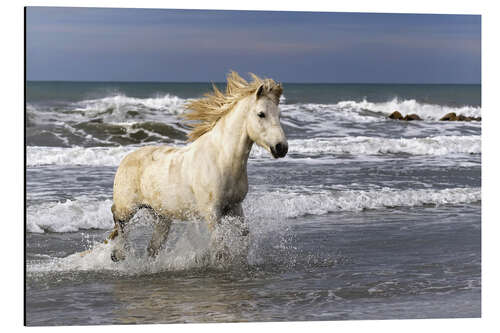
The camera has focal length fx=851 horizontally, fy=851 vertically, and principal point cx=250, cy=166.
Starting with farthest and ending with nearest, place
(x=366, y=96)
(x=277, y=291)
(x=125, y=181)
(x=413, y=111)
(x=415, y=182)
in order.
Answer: (x=415, y=182)
(x=413, y=111)
(x=366, y=96)
(x=125, y=181)
(x=277, y=291)

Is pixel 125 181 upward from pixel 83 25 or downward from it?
downward

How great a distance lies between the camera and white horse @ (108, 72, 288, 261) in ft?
17.9

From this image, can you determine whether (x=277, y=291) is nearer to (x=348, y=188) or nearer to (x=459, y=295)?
(x=459, y=295)

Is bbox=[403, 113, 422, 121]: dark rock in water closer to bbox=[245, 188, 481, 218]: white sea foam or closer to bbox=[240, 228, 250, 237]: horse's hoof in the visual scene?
bbox=[245, 188, 481, 218]: white sea foam

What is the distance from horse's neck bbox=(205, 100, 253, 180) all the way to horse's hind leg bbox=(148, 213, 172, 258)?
2.65 feet

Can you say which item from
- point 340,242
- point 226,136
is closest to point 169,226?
point 226,136

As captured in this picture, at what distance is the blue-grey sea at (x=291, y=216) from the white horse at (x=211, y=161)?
0.31 metres

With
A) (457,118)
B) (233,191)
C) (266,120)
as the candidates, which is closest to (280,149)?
(266,120)

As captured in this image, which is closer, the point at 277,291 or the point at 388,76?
the point at 277,291

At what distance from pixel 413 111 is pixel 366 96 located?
3.33ft

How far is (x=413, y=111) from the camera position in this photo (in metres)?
7.43

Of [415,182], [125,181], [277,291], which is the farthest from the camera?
[415,182]

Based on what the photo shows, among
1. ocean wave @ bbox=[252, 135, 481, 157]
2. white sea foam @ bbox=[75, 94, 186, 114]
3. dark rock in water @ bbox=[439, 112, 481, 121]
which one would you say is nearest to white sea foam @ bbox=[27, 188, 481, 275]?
ocean wave @ bbox=[252, 135, 481, 157]

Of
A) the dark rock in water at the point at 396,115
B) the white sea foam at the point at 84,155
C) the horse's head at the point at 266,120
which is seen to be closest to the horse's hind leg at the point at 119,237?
the white sea foam at the point at 84,155
